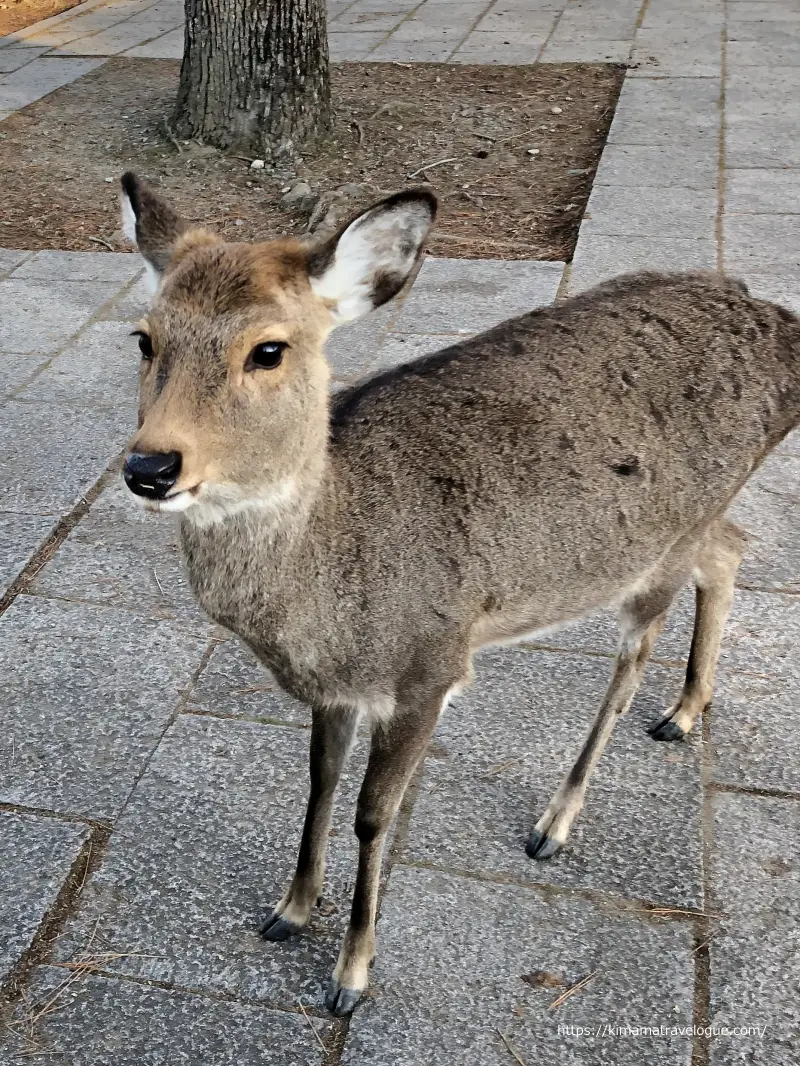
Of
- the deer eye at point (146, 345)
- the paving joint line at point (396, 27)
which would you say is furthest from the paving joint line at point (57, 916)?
the paving joint line at point (396, 27)

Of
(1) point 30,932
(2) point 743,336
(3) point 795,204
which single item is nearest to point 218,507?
(1) point 30,932

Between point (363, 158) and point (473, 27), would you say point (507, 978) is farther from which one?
point (473, 27)

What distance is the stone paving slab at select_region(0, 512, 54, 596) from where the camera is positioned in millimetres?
3853

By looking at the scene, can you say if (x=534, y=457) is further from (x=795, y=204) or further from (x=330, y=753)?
(x=795, y=204)

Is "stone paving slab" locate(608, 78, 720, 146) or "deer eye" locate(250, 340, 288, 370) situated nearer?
"deer eye" locate(250, 340, 288, 370)

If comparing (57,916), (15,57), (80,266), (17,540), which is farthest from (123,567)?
(15,57)

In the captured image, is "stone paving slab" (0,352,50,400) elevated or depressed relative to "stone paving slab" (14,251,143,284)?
elevated

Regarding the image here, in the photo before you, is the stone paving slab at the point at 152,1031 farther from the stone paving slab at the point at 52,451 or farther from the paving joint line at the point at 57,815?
the stone paving slab at the point at 52,451

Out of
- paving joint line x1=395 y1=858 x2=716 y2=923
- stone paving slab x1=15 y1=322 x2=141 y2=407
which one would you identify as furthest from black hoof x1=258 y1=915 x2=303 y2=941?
stone paving slab x1=15 y1=322 x2=141 y2=407

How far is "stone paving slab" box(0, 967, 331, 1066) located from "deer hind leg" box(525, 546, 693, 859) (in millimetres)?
774

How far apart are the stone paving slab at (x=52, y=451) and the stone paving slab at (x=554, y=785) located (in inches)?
74.4

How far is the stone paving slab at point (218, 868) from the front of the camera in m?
2.57

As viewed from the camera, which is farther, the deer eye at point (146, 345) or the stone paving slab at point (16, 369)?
the stone paving slab at point (16, 369)

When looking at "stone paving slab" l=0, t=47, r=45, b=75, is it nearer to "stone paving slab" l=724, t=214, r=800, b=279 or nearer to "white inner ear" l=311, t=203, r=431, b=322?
"stone paving slab" l=724, t=214, r=800, b=279
